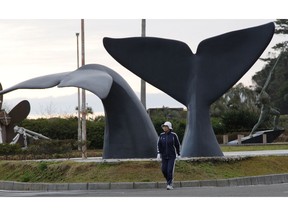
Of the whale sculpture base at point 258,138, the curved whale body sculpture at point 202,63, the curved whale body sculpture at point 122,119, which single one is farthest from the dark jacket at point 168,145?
the whale sculpture base at point 258,138

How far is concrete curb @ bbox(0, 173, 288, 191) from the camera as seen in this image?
69.3 ft

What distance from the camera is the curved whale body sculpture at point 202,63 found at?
85.9 ft

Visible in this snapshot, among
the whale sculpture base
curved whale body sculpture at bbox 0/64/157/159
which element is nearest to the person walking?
curved whale body sculpture at bbox 0/64/157/159

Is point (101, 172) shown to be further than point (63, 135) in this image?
No

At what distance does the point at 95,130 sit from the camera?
5234 centimetres

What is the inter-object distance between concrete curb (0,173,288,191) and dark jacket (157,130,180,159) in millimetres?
1729

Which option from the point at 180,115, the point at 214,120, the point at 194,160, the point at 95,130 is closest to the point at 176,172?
the point at 194,160

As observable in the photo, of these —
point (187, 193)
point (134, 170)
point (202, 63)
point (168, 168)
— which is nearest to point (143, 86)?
point (202, 63)

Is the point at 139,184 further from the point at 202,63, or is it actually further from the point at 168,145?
the point at 202,63

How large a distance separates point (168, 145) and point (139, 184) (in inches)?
82.2

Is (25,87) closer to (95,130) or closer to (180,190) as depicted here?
(180,190)

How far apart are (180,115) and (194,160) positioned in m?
56.9

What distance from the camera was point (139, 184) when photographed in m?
21.1

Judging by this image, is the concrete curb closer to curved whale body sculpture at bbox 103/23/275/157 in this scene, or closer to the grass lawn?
the grass lawn
